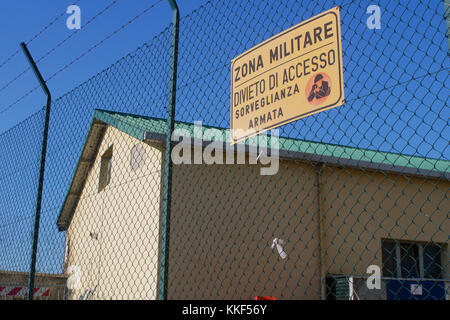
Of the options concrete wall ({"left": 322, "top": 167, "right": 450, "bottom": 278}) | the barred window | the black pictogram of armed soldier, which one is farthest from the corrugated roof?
the black pictogram of armed soldier

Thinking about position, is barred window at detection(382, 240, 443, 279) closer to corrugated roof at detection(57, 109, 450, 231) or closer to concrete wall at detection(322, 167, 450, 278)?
concrete wall at detection(322, 167, 450, 278)

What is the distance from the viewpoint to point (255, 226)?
356 inches

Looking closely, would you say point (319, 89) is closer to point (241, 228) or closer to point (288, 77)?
point (288, 77)

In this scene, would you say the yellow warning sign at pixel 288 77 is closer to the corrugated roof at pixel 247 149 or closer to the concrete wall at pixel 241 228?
the corrugated roof at pixel 247 149

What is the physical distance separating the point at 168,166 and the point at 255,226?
19.1ft

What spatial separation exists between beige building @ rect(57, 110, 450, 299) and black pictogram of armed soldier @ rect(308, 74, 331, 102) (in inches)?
200

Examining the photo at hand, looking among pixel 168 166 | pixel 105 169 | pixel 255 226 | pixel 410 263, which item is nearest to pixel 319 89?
pixel 168 166

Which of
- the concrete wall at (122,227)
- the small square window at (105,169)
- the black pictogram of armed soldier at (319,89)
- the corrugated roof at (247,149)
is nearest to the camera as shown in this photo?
the black pictogram of armed soldier at (319,89)

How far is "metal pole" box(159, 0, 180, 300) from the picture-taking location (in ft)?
10.7

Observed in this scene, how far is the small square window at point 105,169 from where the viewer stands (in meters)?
11.2

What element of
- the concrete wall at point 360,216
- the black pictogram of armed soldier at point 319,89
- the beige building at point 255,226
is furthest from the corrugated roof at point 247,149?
the black pictogram of armed soldier at point 319,89

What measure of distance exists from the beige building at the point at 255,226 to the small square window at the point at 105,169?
749 mm
